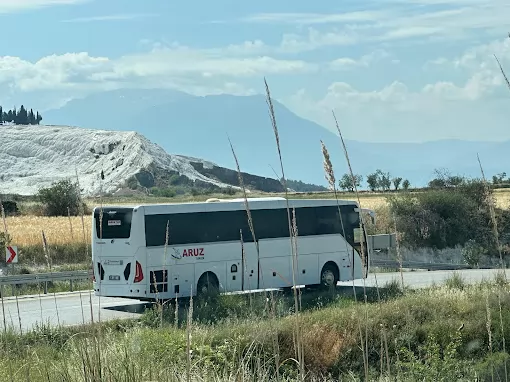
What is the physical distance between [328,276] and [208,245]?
4.42 metres

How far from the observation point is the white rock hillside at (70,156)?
6033 inches

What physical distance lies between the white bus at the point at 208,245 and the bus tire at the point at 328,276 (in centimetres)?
3

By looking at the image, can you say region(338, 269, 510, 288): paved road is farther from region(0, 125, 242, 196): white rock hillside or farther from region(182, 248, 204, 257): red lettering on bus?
region(0, 125, 242, 196): white rock hillside

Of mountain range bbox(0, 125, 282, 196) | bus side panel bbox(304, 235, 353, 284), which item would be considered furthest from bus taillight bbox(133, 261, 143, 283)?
mountain range bbox(0, 125, 282, 196)

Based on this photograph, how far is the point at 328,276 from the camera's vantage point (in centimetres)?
2662

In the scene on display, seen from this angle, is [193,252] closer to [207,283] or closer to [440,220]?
[207,283]

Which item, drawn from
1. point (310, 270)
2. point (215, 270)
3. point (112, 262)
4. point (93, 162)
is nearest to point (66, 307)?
point (112, 262)

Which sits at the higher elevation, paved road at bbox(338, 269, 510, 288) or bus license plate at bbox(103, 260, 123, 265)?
bus license plate at bbox(103, 260, 123, 265)

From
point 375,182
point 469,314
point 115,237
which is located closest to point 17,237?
point 115,237

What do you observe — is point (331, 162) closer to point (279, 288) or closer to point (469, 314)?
point (469, 314)

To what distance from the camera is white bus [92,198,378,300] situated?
23109 millimetres

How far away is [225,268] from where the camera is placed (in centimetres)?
2455

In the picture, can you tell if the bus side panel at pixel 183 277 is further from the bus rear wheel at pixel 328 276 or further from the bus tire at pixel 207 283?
the bus rear wheel at pixel 328 276

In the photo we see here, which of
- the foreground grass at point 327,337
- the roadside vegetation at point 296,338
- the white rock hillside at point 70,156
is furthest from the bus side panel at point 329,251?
the white rock hillside at point 70,156
